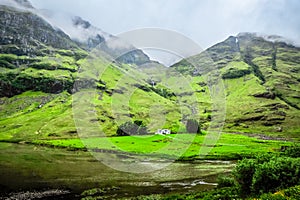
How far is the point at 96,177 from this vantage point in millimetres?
71562

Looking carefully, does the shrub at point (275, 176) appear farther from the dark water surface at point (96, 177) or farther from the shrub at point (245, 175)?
the dark water surface at point (96, 177)

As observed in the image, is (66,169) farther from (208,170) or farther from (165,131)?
(165,131)

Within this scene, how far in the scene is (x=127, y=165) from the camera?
90438mm

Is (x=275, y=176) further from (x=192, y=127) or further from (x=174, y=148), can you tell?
(x=192, y=127)

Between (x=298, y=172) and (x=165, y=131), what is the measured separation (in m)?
128

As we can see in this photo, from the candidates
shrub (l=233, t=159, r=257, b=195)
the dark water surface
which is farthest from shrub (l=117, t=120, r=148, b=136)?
shrub (l=233, t=159, r=257, b=195)

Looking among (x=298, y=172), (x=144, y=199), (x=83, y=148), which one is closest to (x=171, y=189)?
(x=144, y=199)

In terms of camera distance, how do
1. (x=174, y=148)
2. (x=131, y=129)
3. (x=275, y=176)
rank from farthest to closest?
(x=131, y=129) < (x=174, y=148) < (x=275, y=176)

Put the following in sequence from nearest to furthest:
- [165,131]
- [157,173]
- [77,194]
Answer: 1. [77,194]
2. [157,173]
3. [165,131]

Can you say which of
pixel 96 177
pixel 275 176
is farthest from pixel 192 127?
pixel 275 176

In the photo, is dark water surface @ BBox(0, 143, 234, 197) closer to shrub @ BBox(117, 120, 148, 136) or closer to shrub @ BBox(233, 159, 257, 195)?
shrub @ BBox(233, 159, 257, 195)

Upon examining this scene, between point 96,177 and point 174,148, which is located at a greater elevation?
point 174,148

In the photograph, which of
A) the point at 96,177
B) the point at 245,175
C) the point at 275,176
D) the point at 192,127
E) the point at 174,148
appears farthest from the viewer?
the point at 192,127

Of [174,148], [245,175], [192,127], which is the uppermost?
[192,127]
